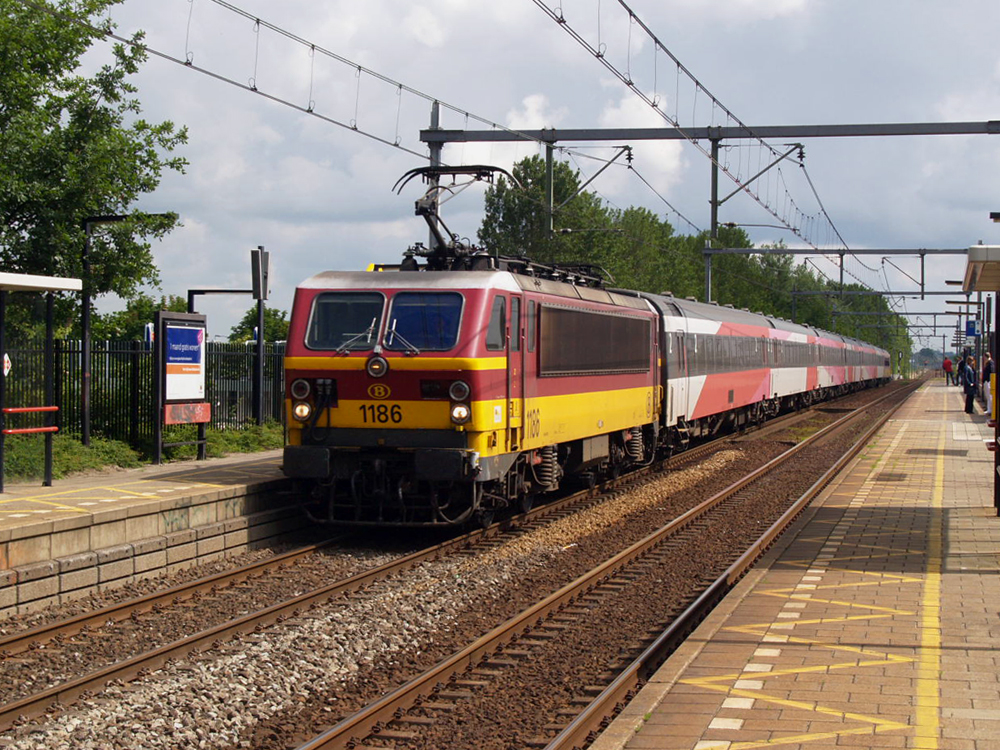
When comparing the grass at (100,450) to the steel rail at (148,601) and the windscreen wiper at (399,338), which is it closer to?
the steel rail at (148,601)

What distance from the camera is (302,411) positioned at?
1295 centimetres

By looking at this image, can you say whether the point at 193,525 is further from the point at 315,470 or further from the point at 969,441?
the point at 969,441

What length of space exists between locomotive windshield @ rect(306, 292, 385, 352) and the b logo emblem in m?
0.45

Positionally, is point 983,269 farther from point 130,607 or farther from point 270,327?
point 270,327

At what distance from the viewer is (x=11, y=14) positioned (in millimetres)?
17047

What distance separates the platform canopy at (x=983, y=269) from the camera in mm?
10781

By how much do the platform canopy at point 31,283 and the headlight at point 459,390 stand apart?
13.4 feet

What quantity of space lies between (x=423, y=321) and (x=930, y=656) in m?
6.70

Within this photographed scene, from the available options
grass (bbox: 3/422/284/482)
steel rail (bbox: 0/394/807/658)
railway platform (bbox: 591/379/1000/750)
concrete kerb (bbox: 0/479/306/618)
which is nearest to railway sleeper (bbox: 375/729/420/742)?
railway platform (bbox: 591/379/1000/750)

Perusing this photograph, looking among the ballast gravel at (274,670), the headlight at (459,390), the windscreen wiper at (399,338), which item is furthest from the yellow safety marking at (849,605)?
the windscreen wiper at (399,338)

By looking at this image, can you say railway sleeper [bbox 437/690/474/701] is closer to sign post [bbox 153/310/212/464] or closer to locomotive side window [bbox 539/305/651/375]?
locomotive side window [bbox 539/305/651/375]

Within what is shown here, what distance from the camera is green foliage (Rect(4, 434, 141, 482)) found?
14.2m

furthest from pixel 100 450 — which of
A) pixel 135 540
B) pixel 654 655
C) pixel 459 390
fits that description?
pixel 654 655

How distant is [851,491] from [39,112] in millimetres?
12801
